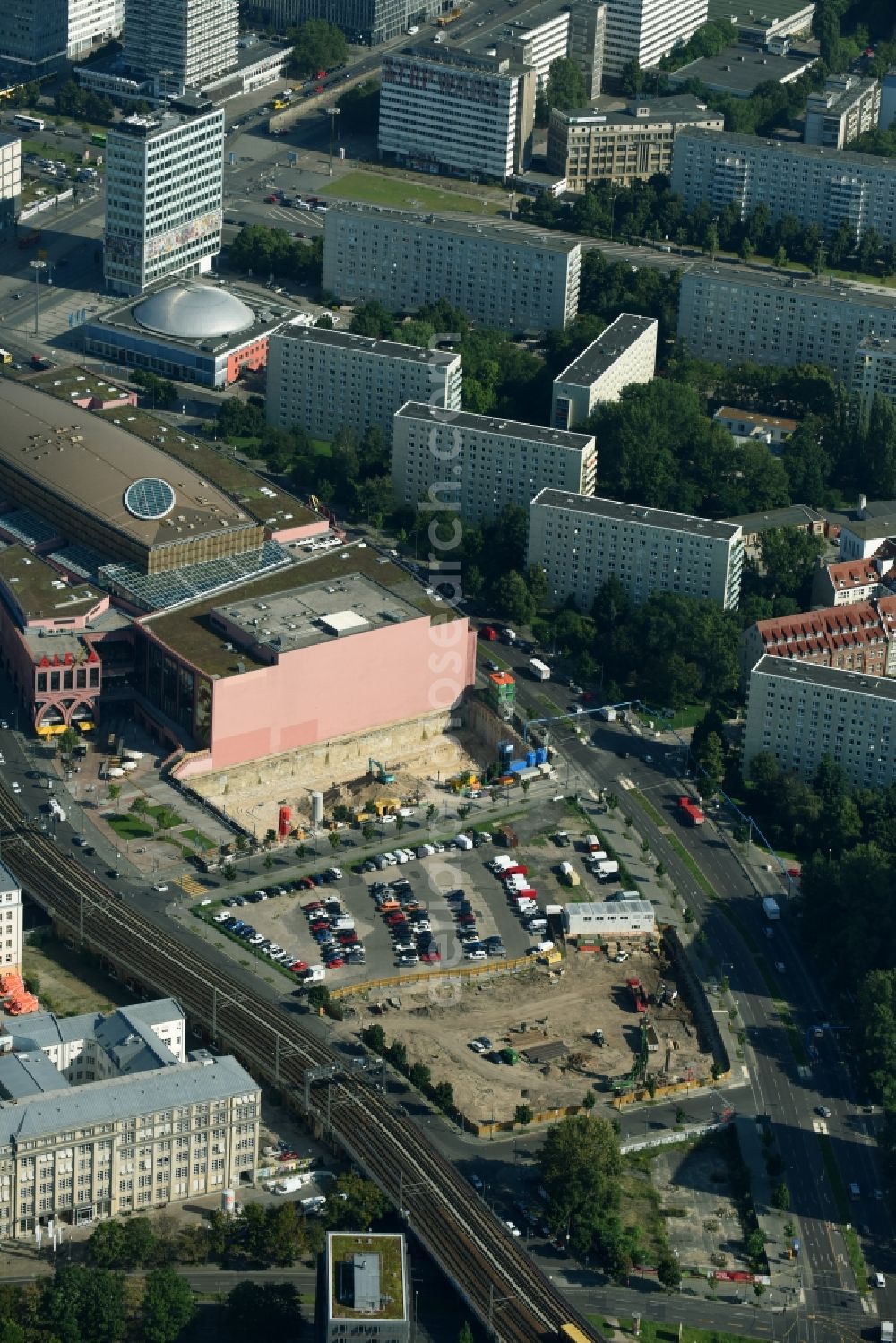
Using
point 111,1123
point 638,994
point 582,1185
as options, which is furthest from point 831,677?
point 111,1123

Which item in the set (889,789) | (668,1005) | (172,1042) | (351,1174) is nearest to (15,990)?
(172,1042)

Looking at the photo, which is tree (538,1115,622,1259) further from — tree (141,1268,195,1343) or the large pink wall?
the large pink wall

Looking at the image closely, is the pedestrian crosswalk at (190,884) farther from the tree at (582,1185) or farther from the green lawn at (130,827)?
the tree at (582,1185)

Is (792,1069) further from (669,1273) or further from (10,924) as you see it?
(10,924)

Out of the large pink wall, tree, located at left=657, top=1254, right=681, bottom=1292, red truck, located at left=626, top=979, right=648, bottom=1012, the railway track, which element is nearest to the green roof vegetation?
the railway track

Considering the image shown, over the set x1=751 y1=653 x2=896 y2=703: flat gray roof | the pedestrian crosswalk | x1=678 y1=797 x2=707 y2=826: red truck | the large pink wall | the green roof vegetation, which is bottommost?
the pedestrian crosswalk
